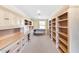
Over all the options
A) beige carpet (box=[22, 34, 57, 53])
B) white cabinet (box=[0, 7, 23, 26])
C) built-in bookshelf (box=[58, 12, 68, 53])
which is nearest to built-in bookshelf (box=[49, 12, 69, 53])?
built-in bookshelf (box=[58, 12, 68, 53])

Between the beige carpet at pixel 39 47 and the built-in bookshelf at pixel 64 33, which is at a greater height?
the built-in bookshelf at pixel 64 33

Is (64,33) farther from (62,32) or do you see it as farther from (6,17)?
(6,17)

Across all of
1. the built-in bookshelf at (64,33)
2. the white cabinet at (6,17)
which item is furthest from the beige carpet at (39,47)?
the white cabinet at (6,17)

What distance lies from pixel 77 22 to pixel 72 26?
0.47 feet

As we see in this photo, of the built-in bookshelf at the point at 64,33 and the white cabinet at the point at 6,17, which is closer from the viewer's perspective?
the white cabinet at the point at 6,17

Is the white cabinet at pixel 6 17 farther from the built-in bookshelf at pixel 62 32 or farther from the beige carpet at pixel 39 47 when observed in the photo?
the beige carpet at pixel 39 47

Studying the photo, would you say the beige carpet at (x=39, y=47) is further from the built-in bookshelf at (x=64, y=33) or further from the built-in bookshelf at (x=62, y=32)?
the built-in bookshelf at (x=64, y=33)

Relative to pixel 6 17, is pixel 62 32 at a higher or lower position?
lower

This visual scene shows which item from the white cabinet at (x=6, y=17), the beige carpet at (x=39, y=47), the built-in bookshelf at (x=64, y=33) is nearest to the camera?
the white cabinet at (x=6, y=17)

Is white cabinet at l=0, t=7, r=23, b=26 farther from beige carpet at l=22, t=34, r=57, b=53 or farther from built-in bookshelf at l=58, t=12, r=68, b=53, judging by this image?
beige carpet at l=22, t=34, r=57, b=53

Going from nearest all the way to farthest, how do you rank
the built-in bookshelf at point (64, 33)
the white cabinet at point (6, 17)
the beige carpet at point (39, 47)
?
the white cabinet at point (6, 17)
the built-in bookshelf at point (64, 33)
the beige carpet at point (39, 47)

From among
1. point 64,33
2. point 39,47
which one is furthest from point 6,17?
point 39,47
